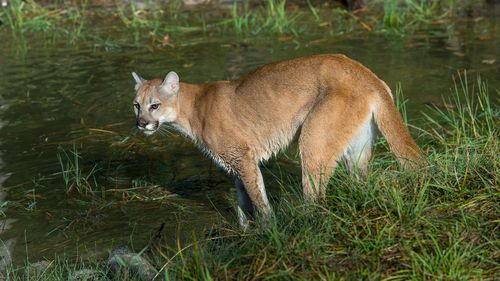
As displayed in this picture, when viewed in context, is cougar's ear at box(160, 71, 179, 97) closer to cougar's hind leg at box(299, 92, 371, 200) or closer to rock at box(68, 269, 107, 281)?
cougar's hind leg at box(299, 92, 371, 200)

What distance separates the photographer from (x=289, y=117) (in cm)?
737

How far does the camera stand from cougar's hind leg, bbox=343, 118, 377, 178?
6977 millimetres

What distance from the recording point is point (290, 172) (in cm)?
845

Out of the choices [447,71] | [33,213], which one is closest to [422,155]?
[33,213]

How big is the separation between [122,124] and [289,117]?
3.33 m

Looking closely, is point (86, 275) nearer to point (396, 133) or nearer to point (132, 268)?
point (132, 268)

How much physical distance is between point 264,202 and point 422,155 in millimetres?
1414

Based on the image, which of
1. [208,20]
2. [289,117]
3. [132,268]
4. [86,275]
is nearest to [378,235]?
[132,268]

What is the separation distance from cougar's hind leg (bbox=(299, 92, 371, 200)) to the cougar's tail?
0.11 m

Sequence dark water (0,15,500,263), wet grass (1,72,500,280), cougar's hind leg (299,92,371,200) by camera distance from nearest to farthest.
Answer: wet grass (1,72,500,280) < cougar's hind leg (299,92,371,200) < dark water (0,15,500,263)

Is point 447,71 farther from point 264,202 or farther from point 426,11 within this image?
point 264,202

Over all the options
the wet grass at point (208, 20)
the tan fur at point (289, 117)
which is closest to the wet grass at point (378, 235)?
the tan fur at point (289, 117)

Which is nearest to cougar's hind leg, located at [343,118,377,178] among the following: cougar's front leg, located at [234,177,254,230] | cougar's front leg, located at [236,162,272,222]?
cougar's front leg, located at [236,162,272,222]

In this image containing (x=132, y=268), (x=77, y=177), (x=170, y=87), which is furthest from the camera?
(x=77, y=177)
